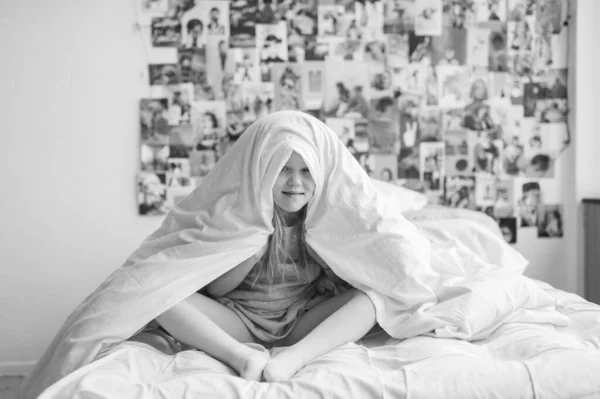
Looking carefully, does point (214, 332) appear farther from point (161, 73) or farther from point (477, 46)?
point (477, 46)

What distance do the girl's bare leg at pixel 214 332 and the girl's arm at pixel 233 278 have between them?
0.06 metres

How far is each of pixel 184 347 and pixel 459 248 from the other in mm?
850

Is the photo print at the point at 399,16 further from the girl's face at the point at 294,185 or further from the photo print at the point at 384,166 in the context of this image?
the girl's face at the point at 294,185

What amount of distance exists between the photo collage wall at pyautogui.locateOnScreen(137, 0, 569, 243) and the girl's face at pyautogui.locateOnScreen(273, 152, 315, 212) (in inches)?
44.8

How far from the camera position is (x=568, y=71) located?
8.45 feet

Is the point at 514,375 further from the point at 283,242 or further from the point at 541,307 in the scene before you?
the point at 283,242


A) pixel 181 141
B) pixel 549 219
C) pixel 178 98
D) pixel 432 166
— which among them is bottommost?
pixel 549 219

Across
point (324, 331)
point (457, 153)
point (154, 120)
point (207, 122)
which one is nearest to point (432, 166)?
point (457, 153)

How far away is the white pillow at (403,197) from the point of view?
2.20m

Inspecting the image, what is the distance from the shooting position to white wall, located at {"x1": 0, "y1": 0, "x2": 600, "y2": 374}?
243cm

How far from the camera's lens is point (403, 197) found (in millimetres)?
2258

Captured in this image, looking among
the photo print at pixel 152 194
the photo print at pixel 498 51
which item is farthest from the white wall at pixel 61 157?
the photo print at pixel 498 51

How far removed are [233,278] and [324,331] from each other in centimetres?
32

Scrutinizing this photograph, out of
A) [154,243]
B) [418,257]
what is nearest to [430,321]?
[418,257]
